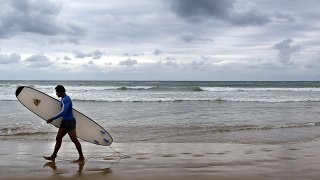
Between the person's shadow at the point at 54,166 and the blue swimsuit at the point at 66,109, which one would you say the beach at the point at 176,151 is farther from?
the blue swimsuit at the point at 66,109

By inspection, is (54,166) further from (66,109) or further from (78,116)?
(78,116)

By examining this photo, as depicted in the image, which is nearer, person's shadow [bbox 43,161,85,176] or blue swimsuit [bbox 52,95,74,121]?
person's shadow [bbox 43,161,85,176]

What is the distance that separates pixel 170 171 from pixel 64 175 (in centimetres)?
185

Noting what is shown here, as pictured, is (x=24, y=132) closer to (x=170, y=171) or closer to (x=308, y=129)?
(x=170, y=171)

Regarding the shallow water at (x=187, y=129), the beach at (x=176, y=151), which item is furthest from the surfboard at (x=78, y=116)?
the shallow water at (x=187, y=129)

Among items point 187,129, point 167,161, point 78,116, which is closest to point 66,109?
point 78,116

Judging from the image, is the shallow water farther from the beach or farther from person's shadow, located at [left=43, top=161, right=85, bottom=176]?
person's shadow, located at [left=43, top=161, right=85, bottom=176]

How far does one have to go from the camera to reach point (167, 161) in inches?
313

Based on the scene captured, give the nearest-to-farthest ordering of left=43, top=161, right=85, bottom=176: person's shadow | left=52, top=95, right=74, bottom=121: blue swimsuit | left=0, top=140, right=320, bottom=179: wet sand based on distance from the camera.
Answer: left=0, top=140, right=320, bottom=179: wet sand
left=43, top=161, right=85, bottom=176: person's shadow
left=52, top=95, right=74, bottom=121: blue swimsuit

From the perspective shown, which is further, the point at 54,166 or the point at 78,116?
the point at 78,116

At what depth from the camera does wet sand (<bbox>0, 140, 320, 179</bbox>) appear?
6.73 metres

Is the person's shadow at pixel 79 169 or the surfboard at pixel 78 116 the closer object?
the person's shadow at pixel 79 169

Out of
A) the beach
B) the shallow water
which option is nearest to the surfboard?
the beach

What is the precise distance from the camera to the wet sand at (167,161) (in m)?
6.73
